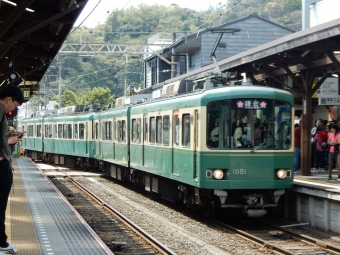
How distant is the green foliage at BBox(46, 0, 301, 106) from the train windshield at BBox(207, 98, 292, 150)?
6692cm

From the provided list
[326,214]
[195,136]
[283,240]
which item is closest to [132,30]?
[195,136]

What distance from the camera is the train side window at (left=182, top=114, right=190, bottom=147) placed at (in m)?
14.1

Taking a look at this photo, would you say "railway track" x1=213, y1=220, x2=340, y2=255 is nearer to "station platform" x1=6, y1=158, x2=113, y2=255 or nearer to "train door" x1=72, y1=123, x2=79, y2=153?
"station platform" x1=6, y1=158, x2=113, y2=255

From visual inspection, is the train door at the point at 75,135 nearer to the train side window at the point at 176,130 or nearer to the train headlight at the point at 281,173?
the train side window at the point at 176,130

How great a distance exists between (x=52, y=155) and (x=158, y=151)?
73.1ft

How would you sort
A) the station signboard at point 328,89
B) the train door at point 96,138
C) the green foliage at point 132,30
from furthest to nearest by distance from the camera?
the green foliage at point 132,30 < the train door at point 96,138 < the station signboard at point 328,89

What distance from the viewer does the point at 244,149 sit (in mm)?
13133

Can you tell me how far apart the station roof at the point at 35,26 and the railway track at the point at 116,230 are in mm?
3487

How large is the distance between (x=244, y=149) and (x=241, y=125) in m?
0.44

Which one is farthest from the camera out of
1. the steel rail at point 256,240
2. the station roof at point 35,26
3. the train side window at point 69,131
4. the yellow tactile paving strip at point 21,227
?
the train side window at point 69,131

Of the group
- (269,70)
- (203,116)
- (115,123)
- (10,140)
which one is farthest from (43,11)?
(115,123)

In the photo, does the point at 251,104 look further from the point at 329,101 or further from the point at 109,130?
the point at 109,130

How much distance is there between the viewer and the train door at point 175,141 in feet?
48.9

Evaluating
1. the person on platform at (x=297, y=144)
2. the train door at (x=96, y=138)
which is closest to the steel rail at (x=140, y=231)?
the person on platform at (x=297, y=144)
